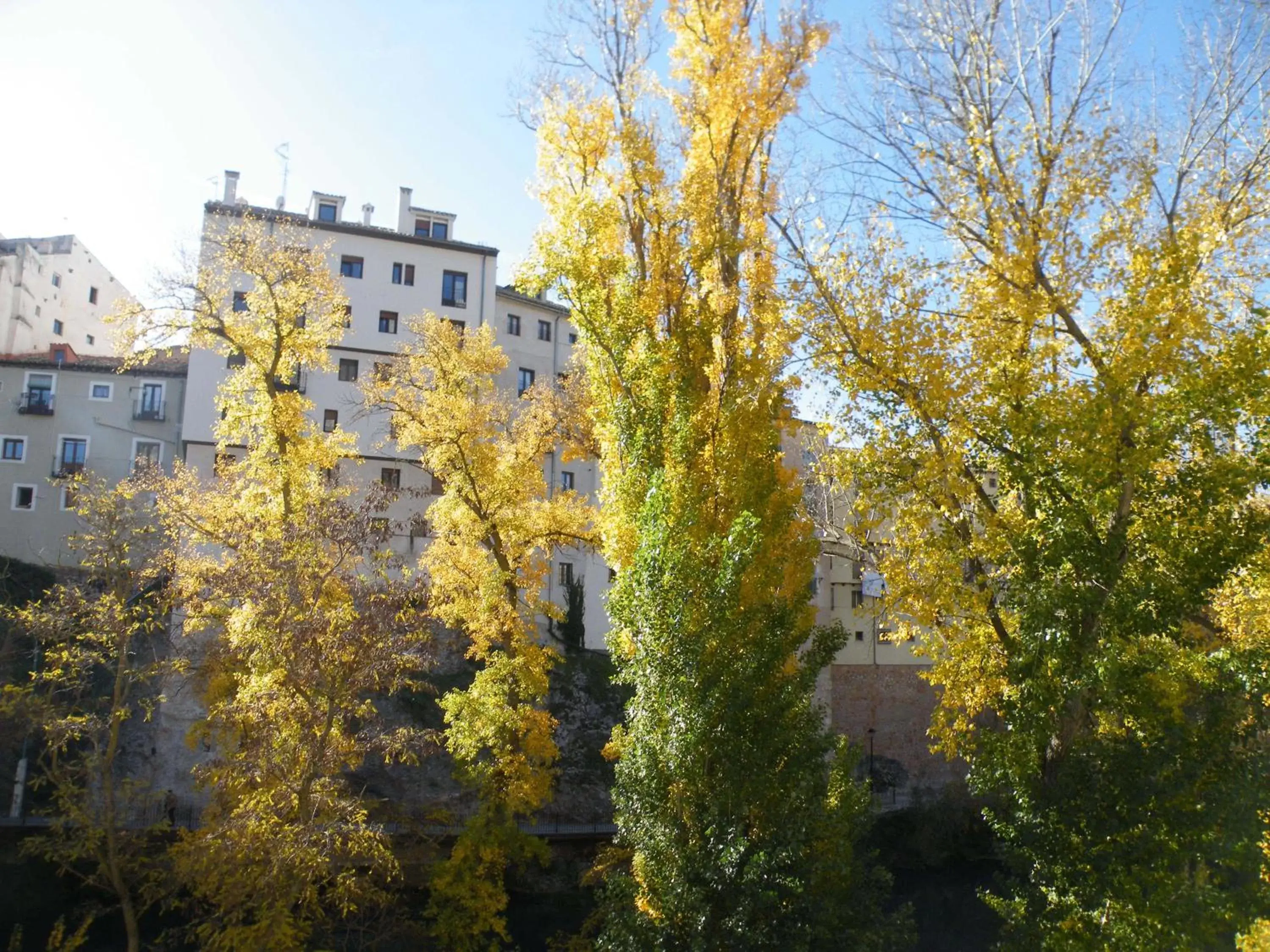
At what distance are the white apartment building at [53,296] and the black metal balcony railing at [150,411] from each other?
20.4ft

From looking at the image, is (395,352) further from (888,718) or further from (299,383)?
(888,718)

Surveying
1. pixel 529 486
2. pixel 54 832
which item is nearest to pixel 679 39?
pixel 529 486

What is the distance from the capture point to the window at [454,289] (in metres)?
32.9

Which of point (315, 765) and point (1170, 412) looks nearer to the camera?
point (1170, 412)

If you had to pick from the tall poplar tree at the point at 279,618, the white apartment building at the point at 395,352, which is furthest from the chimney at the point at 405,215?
the tall poplar tree at the point at 279,618

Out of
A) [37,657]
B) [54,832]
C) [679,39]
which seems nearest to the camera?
[679,39]

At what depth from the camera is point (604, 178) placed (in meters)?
13.2

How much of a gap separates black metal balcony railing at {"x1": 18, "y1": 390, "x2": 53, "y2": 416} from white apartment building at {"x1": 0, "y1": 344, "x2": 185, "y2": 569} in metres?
0.02

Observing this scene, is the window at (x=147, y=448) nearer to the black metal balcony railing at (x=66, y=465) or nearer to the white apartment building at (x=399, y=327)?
the black metal balcony railing at (x=66, y=465)

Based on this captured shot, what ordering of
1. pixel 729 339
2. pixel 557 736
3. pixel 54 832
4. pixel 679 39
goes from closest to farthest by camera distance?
pixel 729 339 < pixel 679 39 < pixel 54 832 < pixel 557 736

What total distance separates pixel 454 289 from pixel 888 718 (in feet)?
63.6

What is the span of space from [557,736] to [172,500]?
1509 centimetres

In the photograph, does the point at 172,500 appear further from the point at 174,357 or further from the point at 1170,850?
the point at 174,357

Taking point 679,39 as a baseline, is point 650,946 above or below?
below
